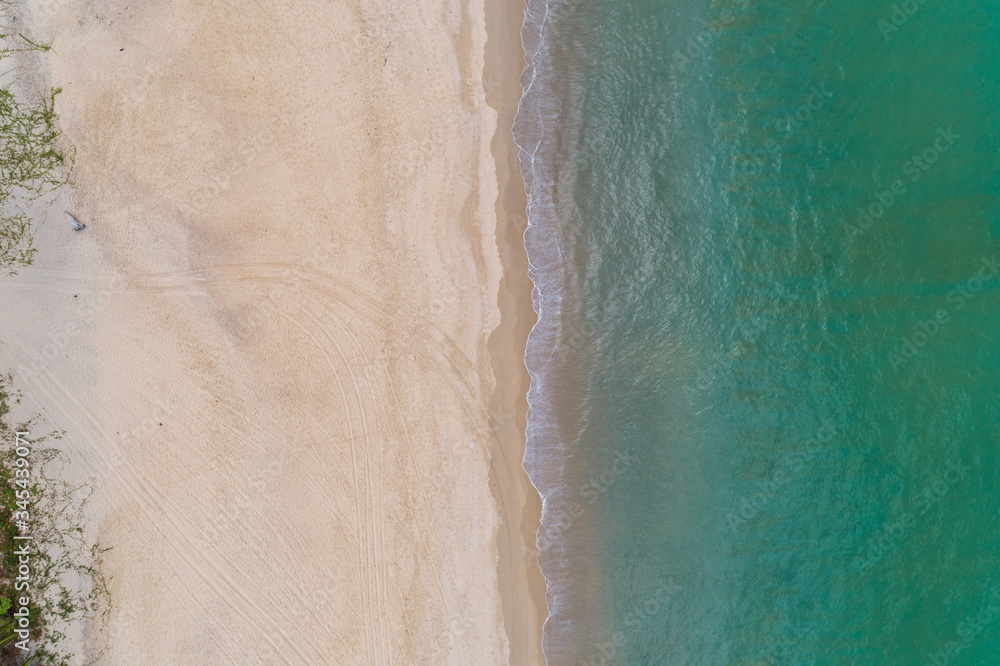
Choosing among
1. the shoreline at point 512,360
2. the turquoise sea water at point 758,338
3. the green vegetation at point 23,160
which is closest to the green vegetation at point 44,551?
the green vegetation at point 23,160

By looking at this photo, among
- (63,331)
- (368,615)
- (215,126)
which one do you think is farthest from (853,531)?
(63,331)

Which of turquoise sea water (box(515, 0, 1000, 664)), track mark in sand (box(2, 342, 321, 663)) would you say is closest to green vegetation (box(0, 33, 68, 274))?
track mark in sand (box(2, 342, 321, 663))

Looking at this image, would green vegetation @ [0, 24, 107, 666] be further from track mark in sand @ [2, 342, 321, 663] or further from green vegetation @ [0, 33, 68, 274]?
track mark in sand @ [2, 342, 321, 663]

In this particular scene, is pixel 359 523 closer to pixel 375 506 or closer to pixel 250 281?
pixel 375 506

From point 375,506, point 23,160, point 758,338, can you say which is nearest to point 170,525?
point 375,506

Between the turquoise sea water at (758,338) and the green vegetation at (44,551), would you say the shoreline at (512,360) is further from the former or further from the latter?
the green vegetation at (44,551)
